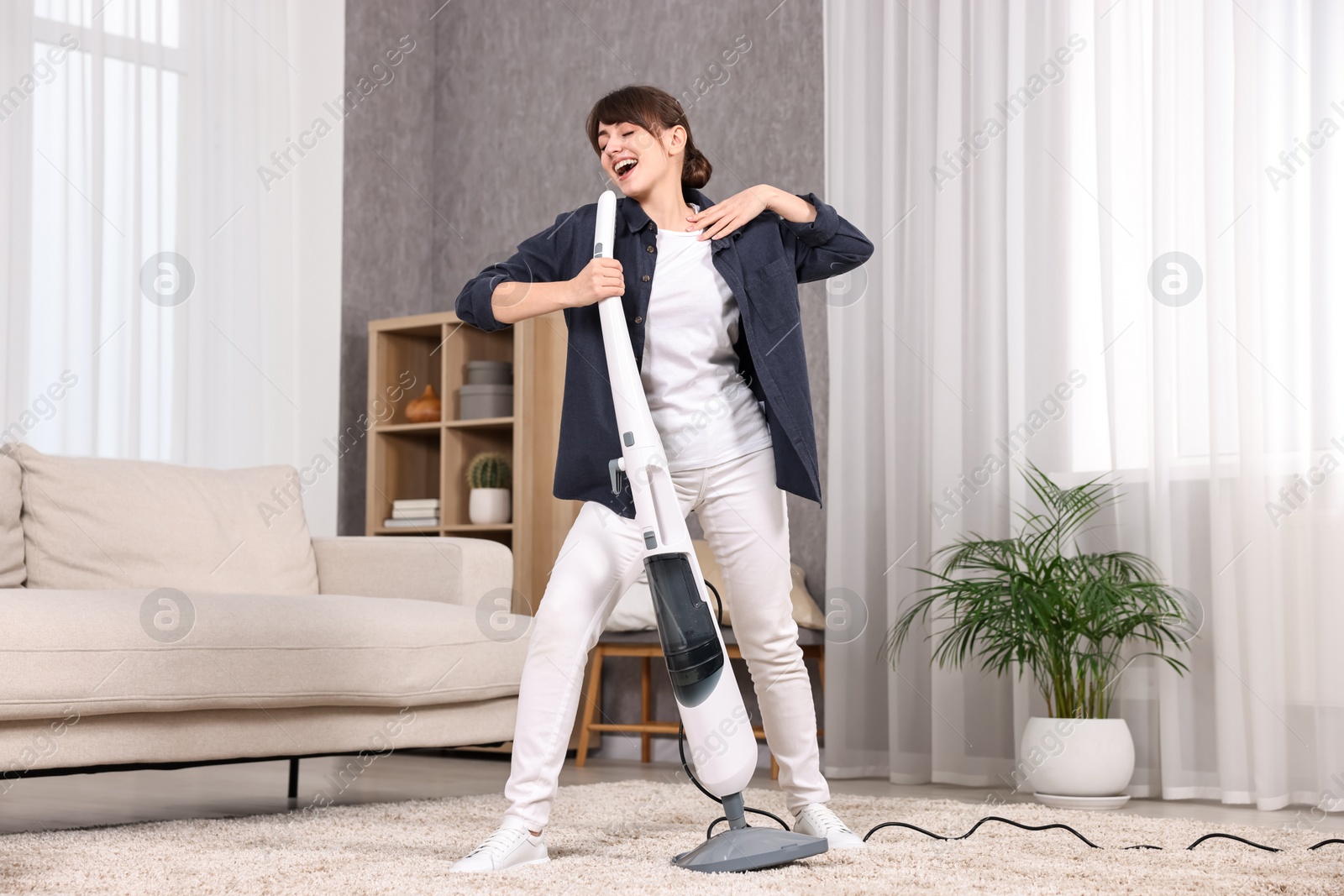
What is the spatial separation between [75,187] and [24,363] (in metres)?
0.57

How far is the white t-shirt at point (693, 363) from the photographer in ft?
6.04

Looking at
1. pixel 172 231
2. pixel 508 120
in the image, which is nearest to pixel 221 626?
pixel 172 231

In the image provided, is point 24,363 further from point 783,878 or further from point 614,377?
point 783,878

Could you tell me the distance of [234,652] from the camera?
2.27 m

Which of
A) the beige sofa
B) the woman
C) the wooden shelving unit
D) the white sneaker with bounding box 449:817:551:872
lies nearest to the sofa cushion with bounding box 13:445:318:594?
the beige sofa

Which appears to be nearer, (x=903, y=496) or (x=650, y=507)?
(x=650, y=507)

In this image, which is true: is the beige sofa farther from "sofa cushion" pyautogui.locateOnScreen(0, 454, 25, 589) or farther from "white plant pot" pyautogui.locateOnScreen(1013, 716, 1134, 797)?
"white plant pot" pyautogui.locateOnScreen(1013, 716, 1134, 797)

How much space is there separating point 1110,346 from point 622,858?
6.33 ft

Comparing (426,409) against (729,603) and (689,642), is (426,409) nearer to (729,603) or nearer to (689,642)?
(729,603)

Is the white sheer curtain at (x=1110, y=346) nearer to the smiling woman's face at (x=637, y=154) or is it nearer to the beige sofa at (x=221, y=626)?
the beige sofa at (x=221, y=626)

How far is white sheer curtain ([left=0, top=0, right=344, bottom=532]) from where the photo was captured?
3.91 meters

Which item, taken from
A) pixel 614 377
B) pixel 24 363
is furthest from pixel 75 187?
pixel 614 377

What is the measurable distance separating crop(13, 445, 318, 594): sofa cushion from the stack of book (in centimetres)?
118

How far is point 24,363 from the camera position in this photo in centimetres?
383
